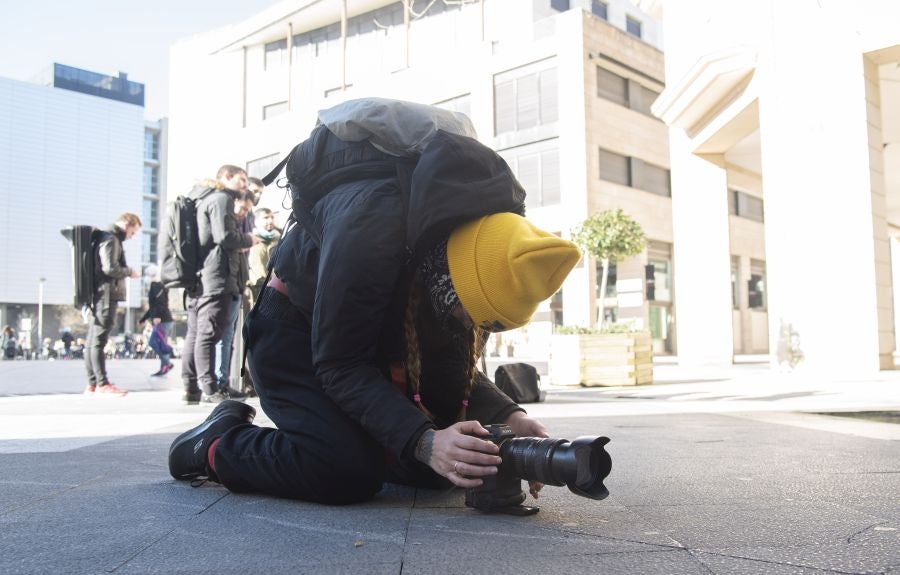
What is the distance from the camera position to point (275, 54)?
144 ft

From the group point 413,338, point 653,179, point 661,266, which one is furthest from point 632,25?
point 413,338

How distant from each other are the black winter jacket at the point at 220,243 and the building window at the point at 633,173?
2395cm

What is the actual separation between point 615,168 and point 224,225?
25.2 meters

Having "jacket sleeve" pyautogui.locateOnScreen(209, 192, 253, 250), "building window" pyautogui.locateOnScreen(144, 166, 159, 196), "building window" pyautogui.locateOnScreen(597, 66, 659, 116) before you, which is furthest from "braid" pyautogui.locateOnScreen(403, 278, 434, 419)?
"building window" pyautogui.locateOnScreen(144, 166, 159, 196)

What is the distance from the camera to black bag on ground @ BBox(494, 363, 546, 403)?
7.05 m

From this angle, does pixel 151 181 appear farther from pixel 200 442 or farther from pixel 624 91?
Result: pixel 200 442

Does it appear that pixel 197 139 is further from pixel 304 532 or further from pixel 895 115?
pixel 304 532

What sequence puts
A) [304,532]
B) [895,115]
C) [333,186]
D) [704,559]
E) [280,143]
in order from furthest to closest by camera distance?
[280,143], [895,115], [333,186], [304,532], [704,559]

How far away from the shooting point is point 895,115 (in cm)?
1495

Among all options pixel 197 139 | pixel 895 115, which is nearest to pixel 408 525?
pixel 895 115

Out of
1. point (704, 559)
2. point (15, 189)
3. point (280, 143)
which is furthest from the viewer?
point (15, 189)

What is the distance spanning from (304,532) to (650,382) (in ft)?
30.8

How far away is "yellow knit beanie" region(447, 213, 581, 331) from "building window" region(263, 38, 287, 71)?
4403cm

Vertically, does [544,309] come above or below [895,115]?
below
